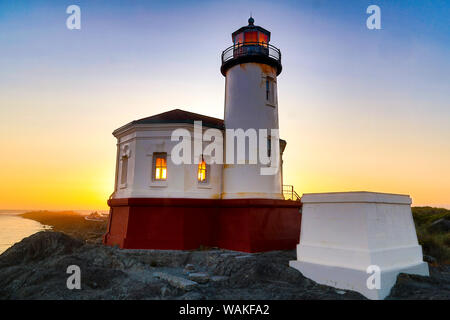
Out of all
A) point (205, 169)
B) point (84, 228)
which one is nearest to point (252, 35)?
point (205, 169)

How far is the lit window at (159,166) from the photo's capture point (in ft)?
46.3

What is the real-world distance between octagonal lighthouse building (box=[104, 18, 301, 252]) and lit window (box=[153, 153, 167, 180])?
0.05 metres

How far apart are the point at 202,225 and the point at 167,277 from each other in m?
4.26

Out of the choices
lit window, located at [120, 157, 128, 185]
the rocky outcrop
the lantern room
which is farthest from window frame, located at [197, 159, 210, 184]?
the lantern room

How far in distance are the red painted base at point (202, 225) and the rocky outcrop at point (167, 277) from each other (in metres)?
0.61

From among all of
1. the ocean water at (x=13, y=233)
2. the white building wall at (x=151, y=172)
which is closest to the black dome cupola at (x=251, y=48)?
the white building wall at (x=151, y=172)

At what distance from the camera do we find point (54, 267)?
35.7ft

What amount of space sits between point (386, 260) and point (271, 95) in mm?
9683

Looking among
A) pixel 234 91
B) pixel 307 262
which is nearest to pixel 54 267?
pixel 307 262

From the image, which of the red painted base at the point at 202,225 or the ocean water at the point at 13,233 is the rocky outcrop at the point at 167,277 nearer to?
the red painted base at the point at 202,225

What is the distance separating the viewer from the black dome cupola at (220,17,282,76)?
15.0 m

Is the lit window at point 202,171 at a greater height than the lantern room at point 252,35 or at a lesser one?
lesser
